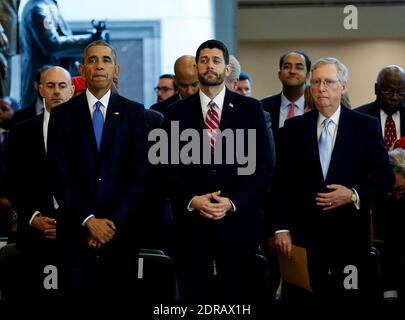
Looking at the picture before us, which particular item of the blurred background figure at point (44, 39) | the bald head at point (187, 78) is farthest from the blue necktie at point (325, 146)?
the blurred background figure at point (44, 39)

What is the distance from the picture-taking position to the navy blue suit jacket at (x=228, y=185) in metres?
5.10

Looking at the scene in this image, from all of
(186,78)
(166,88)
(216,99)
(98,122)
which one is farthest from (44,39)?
(216,99)

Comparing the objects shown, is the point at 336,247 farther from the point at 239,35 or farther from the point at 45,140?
the point at 239,35

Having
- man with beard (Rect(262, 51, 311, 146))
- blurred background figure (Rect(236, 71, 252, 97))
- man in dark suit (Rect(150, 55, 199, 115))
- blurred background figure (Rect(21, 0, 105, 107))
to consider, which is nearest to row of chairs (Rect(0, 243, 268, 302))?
man in dark suit (Rect(150, 55, 199, 115))

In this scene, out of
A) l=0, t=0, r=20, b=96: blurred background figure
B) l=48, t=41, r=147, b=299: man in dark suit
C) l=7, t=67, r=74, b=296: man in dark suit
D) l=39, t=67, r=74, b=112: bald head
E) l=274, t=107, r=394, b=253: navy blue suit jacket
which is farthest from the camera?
l=0, t=0, r=20, b=96: blurred background figure

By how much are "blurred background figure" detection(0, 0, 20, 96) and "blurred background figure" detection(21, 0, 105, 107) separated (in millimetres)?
86

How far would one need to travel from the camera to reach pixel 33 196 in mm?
5645

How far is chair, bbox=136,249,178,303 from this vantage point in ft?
17.4

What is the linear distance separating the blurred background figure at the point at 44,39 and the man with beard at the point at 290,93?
1.89 m

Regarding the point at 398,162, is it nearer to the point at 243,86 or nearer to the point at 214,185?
the point at 214,185

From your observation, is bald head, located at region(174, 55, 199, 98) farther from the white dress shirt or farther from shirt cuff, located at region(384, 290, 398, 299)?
shirt cuff, located at region(384, 290, 398, 299)

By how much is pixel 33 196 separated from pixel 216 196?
1.16 meters

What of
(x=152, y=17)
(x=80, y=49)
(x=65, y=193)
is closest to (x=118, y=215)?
(x=65, y=193)

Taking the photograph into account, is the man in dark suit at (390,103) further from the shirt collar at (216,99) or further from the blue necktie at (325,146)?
the shirt collar at (216,99)
